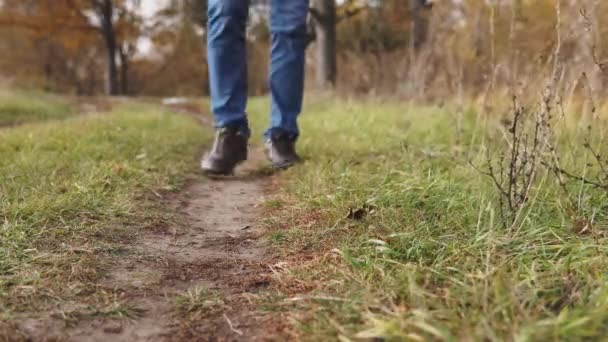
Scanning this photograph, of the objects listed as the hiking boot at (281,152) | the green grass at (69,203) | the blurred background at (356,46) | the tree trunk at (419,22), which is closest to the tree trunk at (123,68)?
Result: the blurred background at (356,46)

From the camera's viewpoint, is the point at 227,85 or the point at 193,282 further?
the point at 227,85

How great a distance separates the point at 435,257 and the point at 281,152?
1520mm

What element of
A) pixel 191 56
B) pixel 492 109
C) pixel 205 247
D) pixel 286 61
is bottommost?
pixel 205 247

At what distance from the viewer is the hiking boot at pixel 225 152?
103 inches

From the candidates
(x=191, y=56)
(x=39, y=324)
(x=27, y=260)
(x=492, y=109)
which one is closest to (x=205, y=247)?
(x=27, y=260)

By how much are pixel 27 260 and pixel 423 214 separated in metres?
1.07

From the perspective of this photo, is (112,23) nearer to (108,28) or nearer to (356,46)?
(108,28)

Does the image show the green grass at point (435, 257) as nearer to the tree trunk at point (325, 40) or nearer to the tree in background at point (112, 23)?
the tree trunk at point (325, 40)

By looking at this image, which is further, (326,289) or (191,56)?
(191,56)

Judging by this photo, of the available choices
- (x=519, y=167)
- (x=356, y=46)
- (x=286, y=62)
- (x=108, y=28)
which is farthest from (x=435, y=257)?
(x=108, y=28)

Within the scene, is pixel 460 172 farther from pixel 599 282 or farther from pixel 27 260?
pixel 27 260

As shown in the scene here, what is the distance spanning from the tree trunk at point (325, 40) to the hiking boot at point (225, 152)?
632cm

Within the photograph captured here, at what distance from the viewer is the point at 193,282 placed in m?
1.31

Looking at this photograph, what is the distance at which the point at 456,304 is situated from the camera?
1.03 meters
